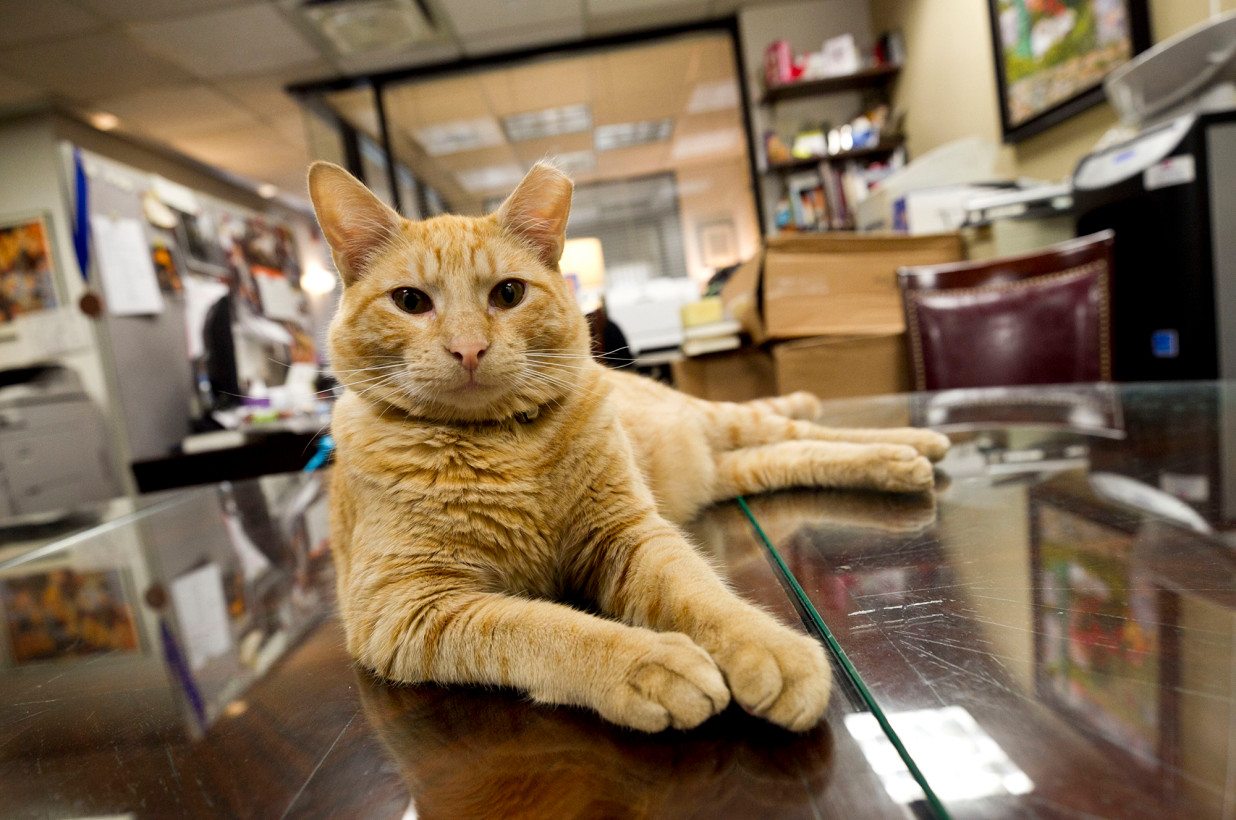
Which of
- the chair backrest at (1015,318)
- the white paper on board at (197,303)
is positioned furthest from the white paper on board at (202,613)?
the white paper on board at (197,303)

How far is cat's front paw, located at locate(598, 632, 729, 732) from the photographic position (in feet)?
1.40

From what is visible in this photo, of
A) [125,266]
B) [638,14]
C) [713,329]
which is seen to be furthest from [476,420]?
[638,14]

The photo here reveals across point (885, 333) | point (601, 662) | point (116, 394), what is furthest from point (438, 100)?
point (601, 662)

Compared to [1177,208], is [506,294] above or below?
below

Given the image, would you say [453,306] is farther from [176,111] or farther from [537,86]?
[176,111]

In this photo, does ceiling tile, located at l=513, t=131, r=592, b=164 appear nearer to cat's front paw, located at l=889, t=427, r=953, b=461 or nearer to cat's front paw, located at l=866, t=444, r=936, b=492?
cat's front paw, located at l=889, t=427, r=953, b=461

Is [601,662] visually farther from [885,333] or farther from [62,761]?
[885,333]

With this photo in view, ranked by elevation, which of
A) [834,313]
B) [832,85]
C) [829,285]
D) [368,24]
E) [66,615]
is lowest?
[66,615]

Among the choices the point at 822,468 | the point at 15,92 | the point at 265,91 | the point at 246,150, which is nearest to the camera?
the point at 822,468

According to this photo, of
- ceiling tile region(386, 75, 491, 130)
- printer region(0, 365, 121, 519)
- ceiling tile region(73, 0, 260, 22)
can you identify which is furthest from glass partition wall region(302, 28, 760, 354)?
printer region(0, 365, 121, 519)

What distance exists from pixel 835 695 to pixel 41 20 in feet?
18.2

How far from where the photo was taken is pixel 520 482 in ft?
2.34

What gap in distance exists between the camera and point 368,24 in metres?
4.18

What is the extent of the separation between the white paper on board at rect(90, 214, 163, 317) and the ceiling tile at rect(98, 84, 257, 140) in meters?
2.23
